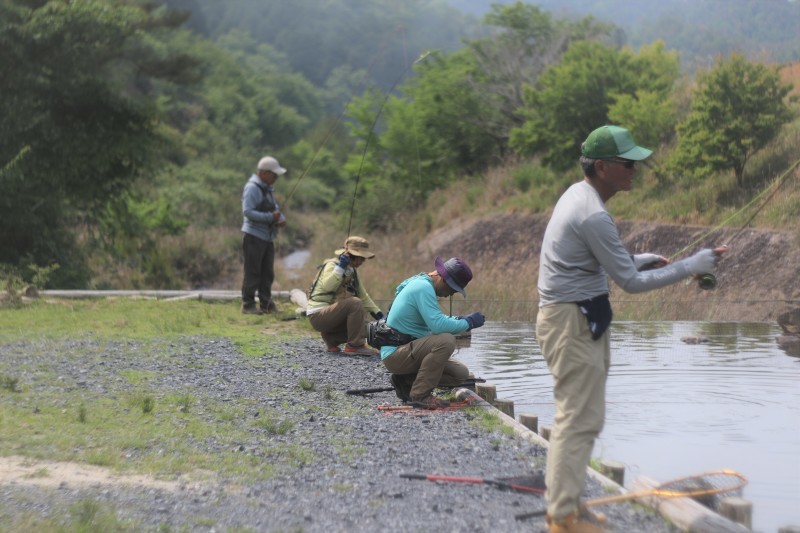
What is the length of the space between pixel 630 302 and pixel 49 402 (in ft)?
31.7

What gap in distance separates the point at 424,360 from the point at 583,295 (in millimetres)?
3467

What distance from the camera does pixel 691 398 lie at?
10.3 metres

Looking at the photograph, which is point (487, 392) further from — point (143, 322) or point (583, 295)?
point (143, 322)

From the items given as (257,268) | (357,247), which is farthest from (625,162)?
(257,268)

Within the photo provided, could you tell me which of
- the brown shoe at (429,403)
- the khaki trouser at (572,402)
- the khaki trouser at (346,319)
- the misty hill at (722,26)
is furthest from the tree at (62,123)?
the misty hill at (722,26)

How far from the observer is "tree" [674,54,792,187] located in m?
22.1

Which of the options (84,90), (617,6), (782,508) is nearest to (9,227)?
(84,90)

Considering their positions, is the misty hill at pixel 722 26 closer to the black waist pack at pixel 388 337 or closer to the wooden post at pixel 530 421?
the black waist pack at pixel 388 337

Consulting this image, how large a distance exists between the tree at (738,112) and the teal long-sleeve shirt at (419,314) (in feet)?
49.2

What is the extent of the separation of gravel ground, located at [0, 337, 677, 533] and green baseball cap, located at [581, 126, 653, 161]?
1.75 metres

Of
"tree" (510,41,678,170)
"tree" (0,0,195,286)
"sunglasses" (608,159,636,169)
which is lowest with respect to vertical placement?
"sunglasses" (608,159,636,169)

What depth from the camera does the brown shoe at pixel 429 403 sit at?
28.0 ft

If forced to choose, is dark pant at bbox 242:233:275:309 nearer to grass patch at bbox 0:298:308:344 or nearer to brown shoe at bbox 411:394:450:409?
grass patch at bbox 0:298:308:344

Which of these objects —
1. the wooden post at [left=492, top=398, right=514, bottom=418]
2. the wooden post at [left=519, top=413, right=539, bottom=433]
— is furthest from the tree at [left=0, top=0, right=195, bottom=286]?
the wooden post at [left=519, top=413, right=539, bottom=433]
